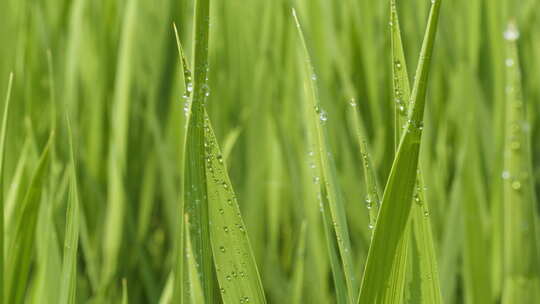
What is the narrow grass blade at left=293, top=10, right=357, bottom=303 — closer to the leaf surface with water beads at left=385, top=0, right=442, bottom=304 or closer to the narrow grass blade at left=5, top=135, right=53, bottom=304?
the leaf surface with water beads at left=385, top=0, right=442, bottom=304

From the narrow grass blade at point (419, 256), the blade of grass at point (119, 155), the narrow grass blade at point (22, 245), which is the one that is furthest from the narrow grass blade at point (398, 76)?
the blade of grass at point (119, 155)

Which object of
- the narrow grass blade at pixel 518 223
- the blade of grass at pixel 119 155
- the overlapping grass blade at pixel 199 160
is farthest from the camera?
the blade of grass at pixel 119 155

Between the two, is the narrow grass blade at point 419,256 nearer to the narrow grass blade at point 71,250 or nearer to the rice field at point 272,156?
the rice field at point 272,156

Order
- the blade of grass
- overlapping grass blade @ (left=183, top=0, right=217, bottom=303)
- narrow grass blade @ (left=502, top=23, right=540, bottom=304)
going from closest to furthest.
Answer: overlapping grass blade @ (left=183, top=0, right=217, bottom=303) → narrow grass blade @ (left=502, top=23, right=540, bottom=304) → the blade of grass

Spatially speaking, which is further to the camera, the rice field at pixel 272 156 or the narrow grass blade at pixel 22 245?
the narrow grass blade at pixel 22 245

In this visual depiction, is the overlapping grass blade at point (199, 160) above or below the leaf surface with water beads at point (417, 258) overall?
above

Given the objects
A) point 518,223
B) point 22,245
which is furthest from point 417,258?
point 22,245

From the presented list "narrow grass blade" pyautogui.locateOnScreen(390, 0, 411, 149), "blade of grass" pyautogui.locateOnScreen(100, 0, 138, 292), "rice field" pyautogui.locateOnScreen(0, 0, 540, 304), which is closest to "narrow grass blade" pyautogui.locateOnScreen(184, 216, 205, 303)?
"rice field" pyautogui.locateOnScreen(0, 0, 540, 304)
